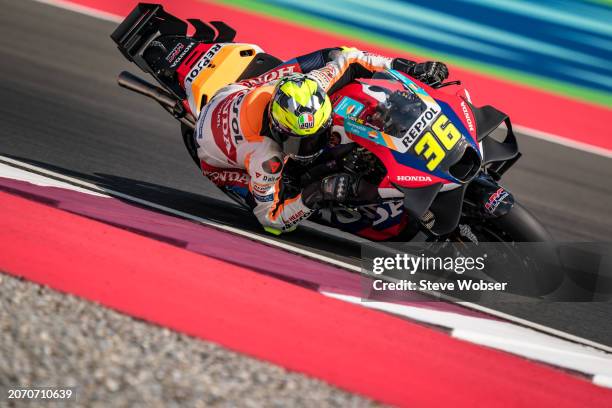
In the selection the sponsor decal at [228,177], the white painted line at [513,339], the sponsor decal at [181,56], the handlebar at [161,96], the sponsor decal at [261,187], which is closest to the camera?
the white painted line at [513,339]

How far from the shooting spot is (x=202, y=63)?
6.45 metres

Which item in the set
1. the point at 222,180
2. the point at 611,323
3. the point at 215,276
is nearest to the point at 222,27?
the point at 222,180

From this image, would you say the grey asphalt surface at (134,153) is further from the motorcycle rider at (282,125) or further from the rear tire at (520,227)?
the rear tire at (520,227)

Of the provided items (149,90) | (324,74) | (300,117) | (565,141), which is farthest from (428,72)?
(565,141)

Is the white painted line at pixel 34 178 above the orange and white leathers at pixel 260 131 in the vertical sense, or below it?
below

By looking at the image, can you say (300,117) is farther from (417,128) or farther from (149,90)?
(149,90)

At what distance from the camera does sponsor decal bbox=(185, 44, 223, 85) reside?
20.9 ft

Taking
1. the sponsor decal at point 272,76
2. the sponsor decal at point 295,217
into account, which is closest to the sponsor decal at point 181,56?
the sponsor decal at point 272,76

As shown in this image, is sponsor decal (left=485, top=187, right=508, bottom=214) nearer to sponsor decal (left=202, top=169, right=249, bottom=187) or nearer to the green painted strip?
sponsor decal (left=202, top=169, right=249, bottom=187)

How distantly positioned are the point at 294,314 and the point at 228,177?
2.02 m

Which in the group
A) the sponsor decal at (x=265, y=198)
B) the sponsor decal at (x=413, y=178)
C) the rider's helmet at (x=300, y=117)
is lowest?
the sponsor decal at (x=265, y=198)

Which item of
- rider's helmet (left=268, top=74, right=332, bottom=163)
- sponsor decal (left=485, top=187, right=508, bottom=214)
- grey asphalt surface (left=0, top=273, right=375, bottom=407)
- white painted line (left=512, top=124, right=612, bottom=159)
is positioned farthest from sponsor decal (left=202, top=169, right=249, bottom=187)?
white painted line (left=512, top=124, right=612, bottom=159)

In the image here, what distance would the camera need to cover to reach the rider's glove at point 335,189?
16.9 feet

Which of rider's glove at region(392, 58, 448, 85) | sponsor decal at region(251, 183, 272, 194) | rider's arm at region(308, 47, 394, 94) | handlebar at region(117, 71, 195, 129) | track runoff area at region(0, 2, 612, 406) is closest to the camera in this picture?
track runoff area at region(0, 2, 612, 406)
